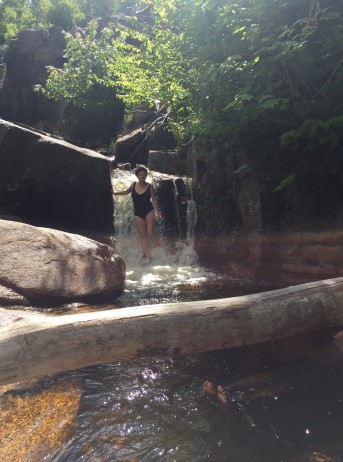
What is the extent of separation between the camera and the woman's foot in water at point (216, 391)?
3114 mm

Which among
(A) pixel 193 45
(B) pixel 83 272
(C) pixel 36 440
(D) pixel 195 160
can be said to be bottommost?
(C) pixel 36 440

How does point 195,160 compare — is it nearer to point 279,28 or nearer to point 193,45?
point 193,45

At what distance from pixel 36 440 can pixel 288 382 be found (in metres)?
2.03

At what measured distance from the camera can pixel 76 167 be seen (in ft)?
31.9

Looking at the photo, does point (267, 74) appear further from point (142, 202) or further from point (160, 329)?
point (160, 329)

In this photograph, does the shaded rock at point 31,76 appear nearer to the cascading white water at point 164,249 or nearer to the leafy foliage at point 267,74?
the cascading white water at point 164,249

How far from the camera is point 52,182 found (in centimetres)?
970

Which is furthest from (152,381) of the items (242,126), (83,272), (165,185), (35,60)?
(35,60)

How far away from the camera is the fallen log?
2627 mm

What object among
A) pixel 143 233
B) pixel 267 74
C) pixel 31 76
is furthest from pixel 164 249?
pixel 31 76

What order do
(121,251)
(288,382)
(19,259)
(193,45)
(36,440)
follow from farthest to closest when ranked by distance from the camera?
(121,251) → (193,45) → (19,259) → (288,382) → (36,440)

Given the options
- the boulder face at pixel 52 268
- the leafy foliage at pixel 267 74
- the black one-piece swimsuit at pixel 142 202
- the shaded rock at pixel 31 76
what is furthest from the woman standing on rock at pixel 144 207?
the shaded rock at pixel 31 76

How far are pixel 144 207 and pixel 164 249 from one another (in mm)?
1706

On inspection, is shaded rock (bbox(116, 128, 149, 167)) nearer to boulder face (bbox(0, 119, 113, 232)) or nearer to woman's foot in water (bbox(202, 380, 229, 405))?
boulder face (bbox(0, 119, 113, 232))
